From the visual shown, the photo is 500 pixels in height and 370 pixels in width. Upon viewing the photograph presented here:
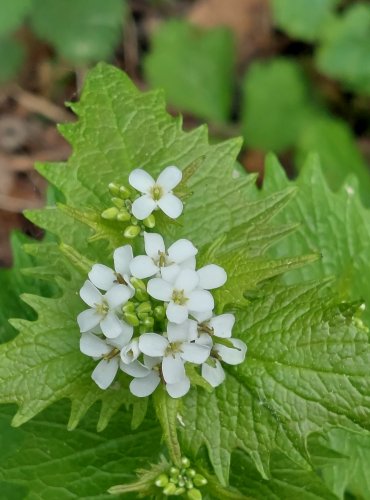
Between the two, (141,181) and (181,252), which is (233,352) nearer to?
(181,252)

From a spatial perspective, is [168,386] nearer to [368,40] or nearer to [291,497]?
[291,497]

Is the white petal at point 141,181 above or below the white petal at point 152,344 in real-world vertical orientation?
above

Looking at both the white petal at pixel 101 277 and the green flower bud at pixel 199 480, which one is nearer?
the white petal at pixel 101 277

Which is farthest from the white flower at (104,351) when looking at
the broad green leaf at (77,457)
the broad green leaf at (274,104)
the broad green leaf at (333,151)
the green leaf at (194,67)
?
the green leaf at (194,67)

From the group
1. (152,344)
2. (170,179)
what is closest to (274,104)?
(170,179)

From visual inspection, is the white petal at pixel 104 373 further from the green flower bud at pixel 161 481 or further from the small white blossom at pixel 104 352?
the green flower bud at pixel 161 481
